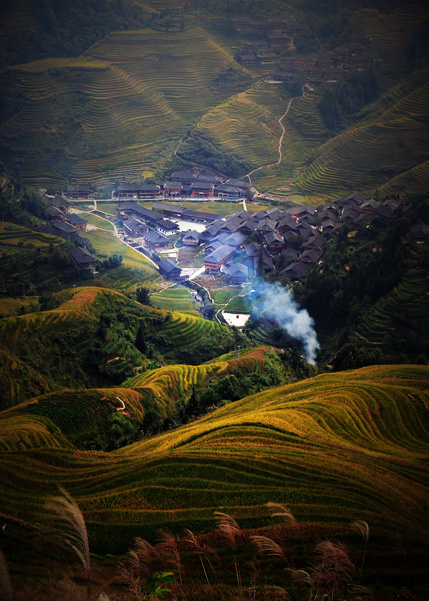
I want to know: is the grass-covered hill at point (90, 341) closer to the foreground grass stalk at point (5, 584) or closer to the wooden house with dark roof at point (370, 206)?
the foreground grass stalk at point (5, 584)

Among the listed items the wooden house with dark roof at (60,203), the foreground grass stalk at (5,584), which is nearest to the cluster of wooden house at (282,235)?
the wooden house with dark roof at (60,203)

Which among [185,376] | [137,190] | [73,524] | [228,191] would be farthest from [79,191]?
[73,524]

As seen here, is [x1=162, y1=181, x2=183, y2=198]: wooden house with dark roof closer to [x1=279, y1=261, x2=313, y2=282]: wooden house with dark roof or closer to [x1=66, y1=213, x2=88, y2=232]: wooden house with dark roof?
[x1=66, y1=213, x2=88, y2=232]: wooden house with dark roof

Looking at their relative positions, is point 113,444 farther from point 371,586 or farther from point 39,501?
point 371,586

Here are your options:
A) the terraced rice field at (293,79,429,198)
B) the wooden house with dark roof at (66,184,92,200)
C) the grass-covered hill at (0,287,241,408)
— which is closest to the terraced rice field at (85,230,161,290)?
the wooden house with dark roof at (66,184,92,200)

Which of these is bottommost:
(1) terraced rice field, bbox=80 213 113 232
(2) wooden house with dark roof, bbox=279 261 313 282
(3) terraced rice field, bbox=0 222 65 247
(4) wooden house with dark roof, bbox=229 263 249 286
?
(1) terraced rice field, bbox=80 213 113 232

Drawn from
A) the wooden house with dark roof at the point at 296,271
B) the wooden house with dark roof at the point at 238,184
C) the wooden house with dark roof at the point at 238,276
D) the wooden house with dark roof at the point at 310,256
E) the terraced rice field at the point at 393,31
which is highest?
the terraced rice field at the point at 393,31

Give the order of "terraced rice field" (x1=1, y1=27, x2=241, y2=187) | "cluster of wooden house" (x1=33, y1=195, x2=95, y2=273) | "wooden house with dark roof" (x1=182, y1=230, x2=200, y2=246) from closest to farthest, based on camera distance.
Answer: "cluster of wooden house" (x1=33, y1=195, x2=95, y2=273)
"wooden house with dark roof" (x1=182, y1=230, x2=200, y2=246)
"terraced rice field" (x1=1, y1=27, x2=241, y2=187)

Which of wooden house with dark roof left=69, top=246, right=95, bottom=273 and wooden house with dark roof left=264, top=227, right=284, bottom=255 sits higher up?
wooden house with dark roof left=264, top=227, right=284, bottom=255
